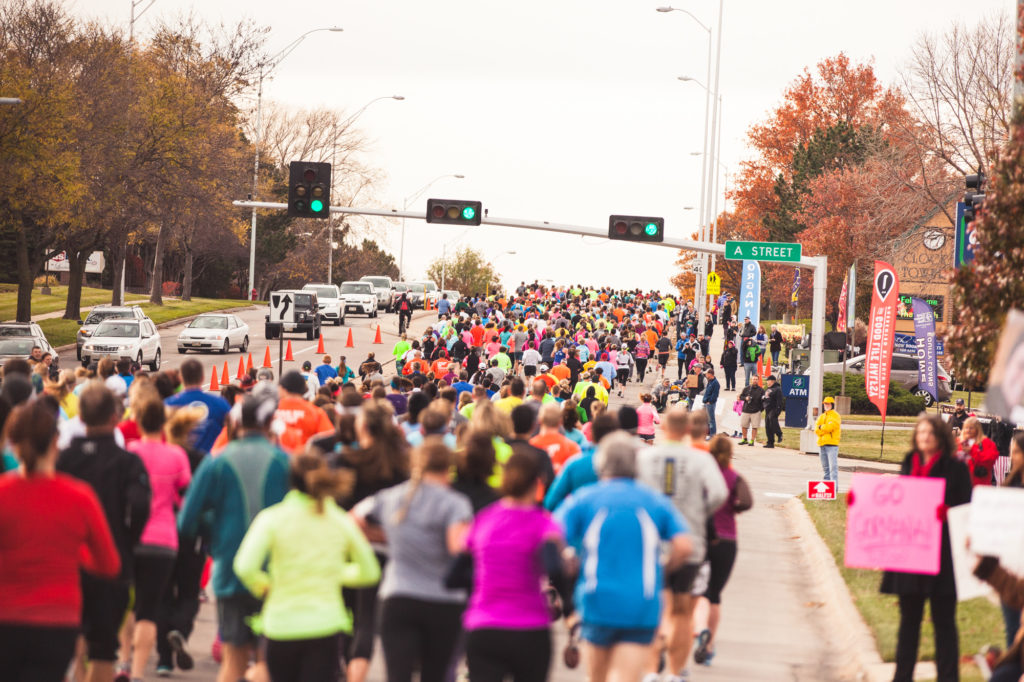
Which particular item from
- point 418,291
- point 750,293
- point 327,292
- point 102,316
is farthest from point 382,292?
point 750,293

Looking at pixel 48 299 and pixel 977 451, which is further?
pixel 48 299

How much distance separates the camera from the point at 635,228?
28812mm

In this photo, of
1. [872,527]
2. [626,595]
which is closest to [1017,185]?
[872,527]

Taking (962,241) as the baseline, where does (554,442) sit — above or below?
below

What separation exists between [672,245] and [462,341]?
A: 7838 mm

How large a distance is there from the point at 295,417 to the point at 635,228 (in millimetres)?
19185

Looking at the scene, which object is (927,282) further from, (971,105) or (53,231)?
(53,231)

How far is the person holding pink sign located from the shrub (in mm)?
30873

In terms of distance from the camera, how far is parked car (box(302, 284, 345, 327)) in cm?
5819

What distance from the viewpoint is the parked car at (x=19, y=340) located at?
3228cm

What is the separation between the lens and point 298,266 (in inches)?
3627

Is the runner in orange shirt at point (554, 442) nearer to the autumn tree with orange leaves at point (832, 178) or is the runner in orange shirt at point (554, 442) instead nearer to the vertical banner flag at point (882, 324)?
the vertical banner flag at point (882, 324)

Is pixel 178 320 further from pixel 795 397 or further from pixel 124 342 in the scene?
pixel 795 397

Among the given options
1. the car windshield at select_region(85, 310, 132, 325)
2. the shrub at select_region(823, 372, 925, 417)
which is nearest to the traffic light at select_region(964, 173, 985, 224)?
the shrub at select_region(823, 372, 925, 417)
